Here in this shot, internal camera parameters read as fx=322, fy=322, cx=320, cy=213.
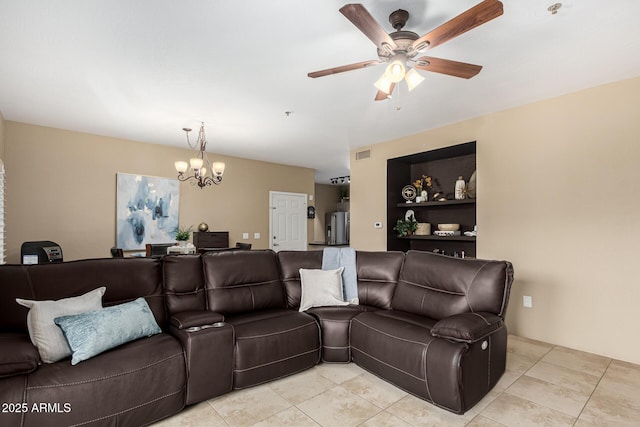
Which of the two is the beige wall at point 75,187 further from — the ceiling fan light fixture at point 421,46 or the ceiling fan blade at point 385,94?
the ceiling fan light fixture at point 421,46

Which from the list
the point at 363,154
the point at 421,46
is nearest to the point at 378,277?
the point at 421,46

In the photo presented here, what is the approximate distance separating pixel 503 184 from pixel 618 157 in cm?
103

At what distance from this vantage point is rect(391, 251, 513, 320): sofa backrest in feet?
8.15

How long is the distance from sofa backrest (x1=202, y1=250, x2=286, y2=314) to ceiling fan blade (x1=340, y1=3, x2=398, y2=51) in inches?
84.9

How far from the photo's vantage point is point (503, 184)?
385 centimetres

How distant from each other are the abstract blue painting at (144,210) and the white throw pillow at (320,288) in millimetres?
3278

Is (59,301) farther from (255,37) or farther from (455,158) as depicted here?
(455,158)

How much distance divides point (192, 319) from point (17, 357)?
37.2 inches

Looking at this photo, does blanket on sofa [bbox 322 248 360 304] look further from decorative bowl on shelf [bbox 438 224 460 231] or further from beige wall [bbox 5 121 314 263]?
beige wall [bbox 5 121 314 263]

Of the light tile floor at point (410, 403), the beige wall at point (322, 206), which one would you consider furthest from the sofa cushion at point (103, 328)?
the beige wall at point (322, 206)

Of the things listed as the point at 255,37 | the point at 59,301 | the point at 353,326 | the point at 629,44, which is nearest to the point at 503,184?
the point at 629,44

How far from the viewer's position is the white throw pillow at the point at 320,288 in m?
3.11

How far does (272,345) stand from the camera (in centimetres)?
246

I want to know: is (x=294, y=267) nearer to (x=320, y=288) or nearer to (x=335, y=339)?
(x=320, y=288)
